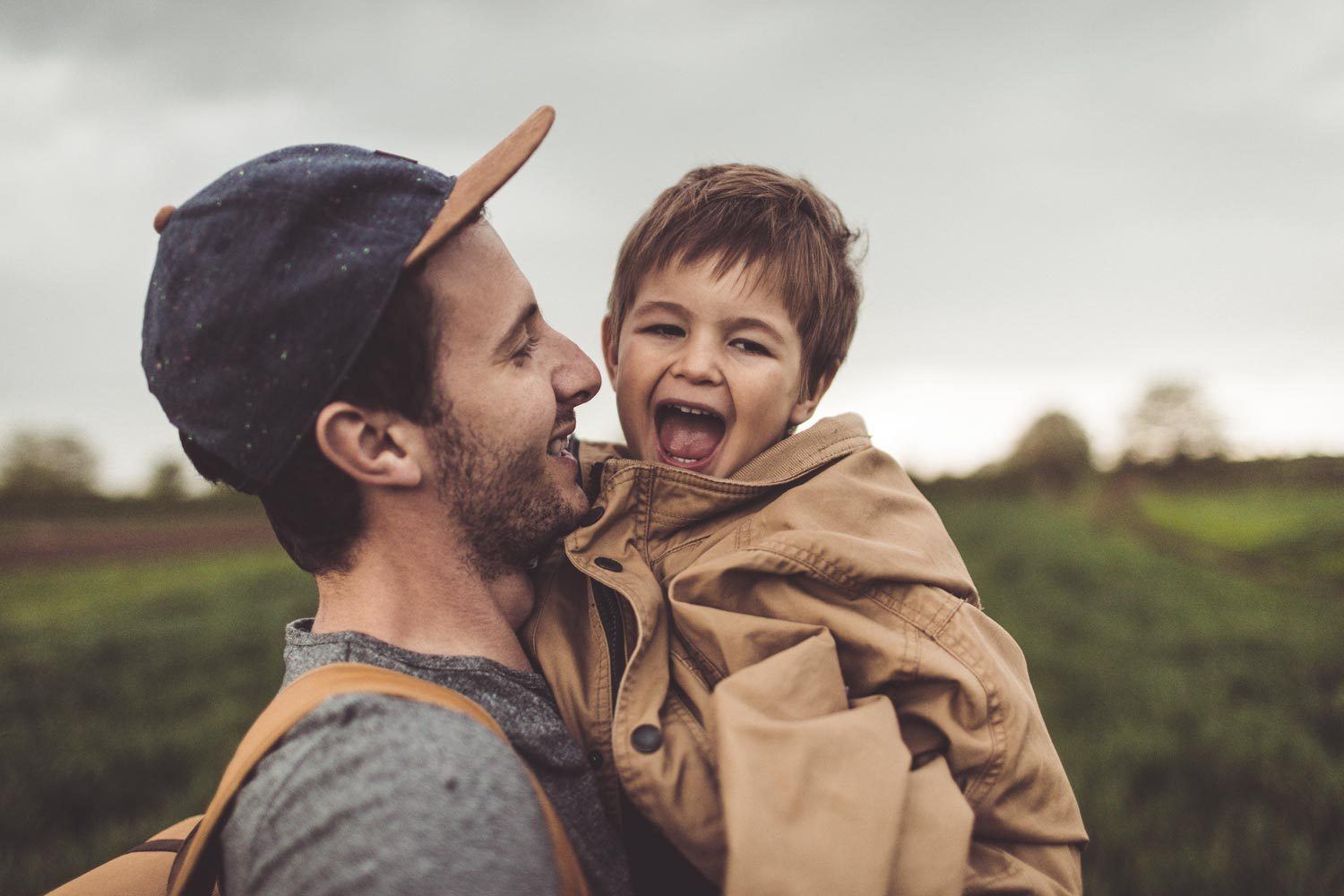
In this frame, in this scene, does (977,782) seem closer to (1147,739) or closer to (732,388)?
(732,388)

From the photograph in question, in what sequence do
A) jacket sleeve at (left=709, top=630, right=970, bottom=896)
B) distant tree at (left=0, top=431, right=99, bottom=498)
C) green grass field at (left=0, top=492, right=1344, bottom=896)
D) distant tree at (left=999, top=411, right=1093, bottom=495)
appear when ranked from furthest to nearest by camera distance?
distant tree at (left=999, top=411, right=1093, bottom=495) → distant tree at (left=0, top=431, right=99, bottom=498) → green grass field at (left=0, top=492, right=1344, bottom=896) → jacket sleeve at (left=709, top=630, right=970, bottom=896)

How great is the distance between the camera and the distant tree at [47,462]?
4678 centimetres

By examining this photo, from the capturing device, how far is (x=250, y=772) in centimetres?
127

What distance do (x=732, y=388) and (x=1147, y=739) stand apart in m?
4.36

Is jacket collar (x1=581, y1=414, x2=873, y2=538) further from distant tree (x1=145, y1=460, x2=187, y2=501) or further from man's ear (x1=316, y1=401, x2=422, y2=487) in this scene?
distant tree (x1=145, y1=460, x2=187, y2=501)

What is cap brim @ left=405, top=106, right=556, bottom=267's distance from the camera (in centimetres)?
165

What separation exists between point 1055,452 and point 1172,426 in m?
9.78

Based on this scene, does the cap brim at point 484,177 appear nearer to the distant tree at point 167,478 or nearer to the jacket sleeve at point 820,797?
the jacket sleeve at point 820,797

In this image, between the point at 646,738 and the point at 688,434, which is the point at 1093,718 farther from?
the point at 646,738

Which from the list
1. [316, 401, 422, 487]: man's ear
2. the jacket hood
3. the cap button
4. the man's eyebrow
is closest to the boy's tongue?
the jacket hood

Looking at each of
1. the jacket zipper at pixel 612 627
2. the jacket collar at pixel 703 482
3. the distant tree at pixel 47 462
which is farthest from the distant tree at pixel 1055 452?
the distant tree at pixel 47 462

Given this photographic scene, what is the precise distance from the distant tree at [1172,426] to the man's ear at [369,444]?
62.5m

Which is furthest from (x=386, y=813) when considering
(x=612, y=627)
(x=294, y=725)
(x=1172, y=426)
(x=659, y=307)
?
(x=1172, y=426)

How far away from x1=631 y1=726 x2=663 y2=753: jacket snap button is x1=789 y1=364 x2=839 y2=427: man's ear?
118 cm
